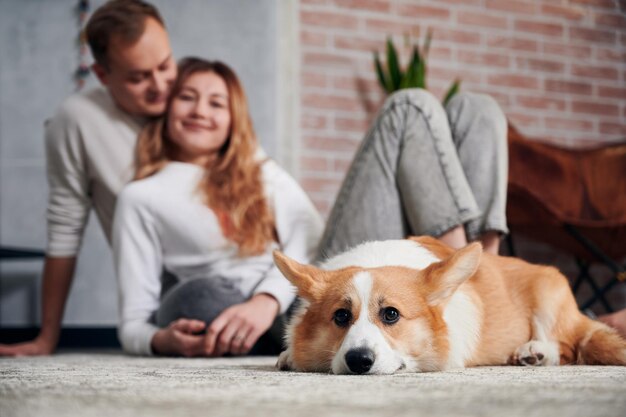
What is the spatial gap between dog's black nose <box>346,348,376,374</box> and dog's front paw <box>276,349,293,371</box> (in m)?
0.22

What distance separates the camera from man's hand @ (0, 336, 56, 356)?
82.6 inches

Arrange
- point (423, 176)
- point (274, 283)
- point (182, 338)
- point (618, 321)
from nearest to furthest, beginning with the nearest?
point (618, 321) → point (423, 176) → point (182, 338) → point (274, 283)

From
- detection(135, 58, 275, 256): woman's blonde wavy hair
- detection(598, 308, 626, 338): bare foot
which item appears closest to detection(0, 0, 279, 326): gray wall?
detection(135, 58, 275, 256): woman's blonde wavy hair

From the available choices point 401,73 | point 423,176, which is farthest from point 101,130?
point 401,73

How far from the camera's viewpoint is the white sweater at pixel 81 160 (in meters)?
2.26

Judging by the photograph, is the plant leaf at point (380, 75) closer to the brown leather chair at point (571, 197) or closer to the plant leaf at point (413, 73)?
the plant leaf at point (413, 73)

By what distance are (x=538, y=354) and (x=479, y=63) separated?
107 inches

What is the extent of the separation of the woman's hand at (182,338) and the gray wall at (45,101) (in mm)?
1593

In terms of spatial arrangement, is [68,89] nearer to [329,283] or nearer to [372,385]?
[329,283]

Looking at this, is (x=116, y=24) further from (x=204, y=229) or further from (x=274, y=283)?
(x=274, y=283)

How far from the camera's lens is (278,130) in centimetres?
346

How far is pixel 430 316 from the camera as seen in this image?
1249mm

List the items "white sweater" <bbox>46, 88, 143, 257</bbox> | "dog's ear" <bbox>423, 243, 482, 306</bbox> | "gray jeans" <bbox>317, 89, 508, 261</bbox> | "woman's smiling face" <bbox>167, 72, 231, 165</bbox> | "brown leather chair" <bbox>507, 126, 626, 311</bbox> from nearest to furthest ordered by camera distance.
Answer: "dog's ear" <bbox>423, 243, 482, 306</bbox>
"gray jeans" <bbox>317, 89, 508, 261</bbox>
"woman's smiling face" <bbox>167, 72, 231, 165</bbox>
"white sweater" <bbox>46, 88, 143, 257</bbox>
"brown leather chair" <bbox>507, 126, 626, 311</bbox>

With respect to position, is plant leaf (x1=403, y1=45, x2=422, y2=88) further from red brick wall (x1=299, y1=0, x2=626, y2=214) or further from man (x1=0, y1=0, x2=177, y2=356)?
man (x1=0, y1=0, x2=177, y2=356)
